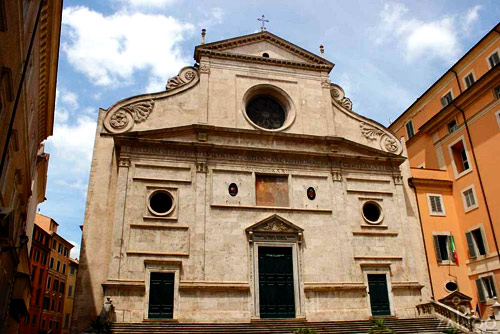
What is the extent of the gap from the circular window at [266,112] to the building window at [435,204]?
8.30 metres

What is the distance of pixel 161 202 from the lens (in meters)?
17.8

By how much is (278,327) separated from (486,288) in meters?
10.2

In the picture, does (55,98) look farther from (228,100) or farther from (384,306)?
(384,306)

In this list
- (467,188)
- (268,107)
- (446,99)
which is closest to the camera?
(467,188)

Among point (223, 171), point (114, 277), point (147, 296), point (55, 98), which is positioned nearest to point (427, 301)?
point (223, 171)

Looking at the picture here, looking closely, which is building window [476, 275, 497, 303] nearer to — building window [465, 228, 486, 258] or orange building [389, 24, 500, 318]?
orange building [389, 24, 500, 318]

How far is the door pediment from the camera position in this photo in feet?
58.4

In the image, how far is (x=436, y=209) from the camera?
21.5 meters

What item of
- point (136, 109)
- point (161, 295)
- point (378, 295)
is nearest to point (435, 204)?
point (378, 295)

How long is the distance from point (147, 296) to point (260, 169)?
7.05 m

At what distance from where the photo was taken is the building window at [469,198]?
68.8 ft

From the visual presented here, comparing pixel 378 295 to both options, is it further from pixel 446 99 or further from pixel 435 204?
pixel 446 99

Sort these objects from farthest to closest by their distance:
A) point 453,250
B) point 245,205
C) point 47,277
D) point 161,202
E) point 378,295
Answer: point 47,277 → point 453,250 → point 245,205 → point 378,295 → point 161,202

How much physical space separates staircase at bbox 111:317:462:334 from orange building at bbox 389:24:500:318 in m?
3.24
